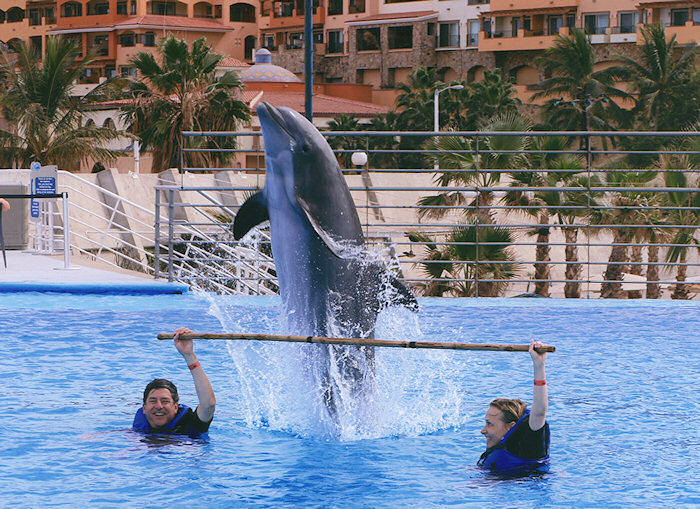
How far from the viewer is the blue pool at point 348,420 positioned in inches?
238

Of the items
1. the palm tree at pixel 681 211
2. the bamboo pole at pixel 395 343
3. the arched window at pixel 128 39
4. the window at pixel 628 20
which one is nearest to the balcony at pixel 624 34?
the window at pixel 628 20

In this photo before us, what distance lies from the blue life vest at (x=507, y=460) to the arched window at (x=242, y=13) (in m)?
67.5

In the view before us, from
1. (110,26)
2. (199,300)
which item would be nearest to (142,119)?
(110,26)

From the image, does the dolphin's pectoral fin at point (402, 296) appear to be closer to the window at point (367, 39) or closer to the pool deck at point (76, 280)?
the pool deck at point (76, 280)

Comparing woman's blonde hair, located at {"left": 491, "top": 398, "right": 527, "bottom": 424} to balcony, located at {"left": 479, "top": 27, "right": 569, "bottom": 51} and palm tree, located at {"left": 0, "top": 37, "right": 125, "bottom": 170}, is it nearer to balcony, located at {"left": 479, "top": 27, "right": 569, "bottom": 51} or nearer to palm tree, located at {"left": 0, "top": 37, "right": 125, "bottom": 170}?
palm tree, located at {"left": 0, "top": 37, "right": 125, "bottom": 170}

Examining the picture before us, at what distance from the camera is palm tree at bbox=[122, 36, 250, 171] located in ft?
137

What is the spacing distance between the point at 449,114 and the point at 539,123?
5748 mm

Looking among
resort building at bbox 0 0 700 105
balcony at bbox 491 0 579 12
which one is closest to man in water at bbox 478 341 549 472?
resort building at bbox 0 0 700 105

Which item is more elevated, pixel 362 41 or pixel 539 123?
pixel 362 41

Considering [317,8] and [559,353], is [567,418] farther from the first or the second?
[317,8]

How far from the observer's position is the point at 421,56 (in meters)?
61.4

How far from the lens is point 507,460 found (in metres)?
6.05

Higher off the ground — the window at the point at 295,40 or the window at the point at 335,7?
the window at the point at 335,7

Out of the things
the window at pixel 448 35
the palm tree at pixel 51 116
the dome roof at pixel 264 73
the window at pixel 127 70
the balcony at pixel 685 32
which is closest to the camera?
the palm tree at pixel 51 116
